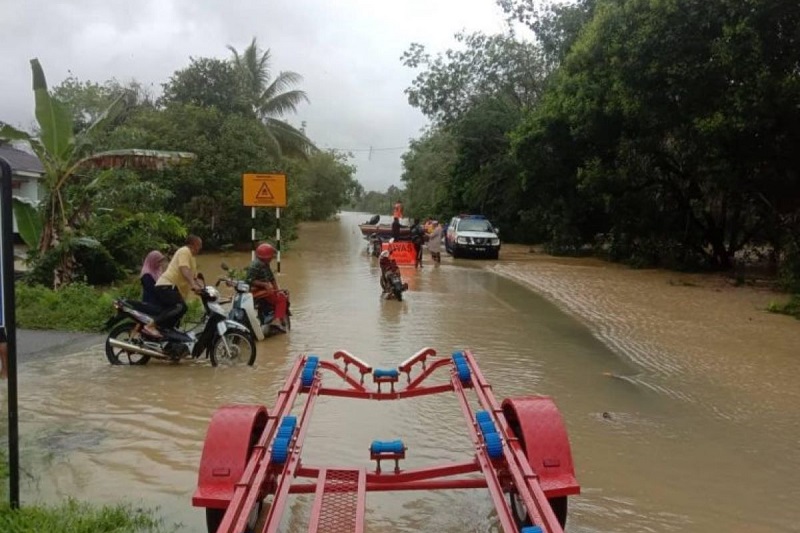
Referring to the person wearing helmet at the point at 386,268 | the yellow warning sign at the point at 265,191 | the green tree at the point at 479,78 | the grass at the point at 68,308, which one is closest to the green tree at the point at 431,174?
the green tree at the point at 479,78

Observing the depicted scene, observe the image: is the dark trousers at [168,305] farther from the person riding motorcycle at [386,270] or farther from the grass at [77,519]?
the person riding motorcycle at [386,270]

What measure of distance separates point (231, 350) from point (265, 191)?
383 inches

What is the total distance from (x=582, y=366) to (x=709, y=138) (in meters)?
10.4

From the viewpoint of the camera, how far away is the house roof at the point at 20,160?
90.4 ft

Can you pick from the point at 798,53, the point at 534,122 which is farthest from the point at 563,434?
the point at 534,122

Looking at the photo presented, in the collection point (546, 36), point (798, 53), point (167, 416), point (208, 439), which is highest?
point (546, 36)

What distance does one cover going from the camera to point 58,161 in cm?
1328

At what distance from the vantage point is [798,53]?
15711mm

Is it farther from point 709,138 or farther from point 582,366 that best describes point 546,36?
point 582,366

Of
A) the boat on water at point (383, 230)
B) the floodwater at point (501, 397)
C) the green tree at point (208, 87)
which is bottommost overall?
the floodwater at point (501, 397)

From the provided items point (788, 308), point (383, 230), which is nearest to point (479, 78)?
point (383, 230)

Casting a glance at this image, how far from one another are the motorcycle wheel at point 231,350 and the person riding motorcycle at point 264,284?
185cm

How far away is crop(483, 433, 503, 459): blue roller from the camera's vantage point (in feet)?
12.1

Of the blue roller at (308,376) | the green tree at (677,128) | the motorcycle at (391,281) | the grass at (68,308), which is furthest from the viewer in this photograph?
the green tree at (677,128)
